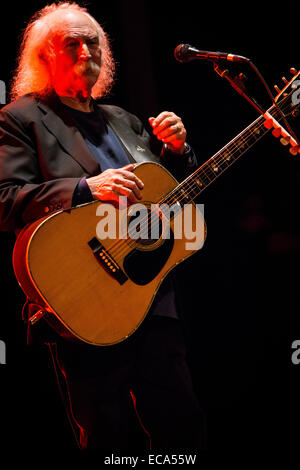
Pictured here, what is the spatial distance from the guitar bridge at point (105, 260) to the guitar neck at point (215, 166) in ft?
1.17

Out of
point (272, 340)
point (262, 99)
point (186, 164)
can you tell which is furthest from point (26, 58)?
point (272, 340)

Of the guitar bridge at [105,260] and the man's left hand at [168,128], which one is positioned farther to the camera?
the man's left hand at [168,128]

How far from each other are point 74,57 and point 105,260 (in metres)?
0.87

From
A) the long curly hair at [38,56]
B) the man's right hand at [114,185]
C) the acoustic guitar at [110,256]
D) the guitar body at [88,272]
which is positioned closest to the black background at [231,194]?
the long curly hair at [38,56]

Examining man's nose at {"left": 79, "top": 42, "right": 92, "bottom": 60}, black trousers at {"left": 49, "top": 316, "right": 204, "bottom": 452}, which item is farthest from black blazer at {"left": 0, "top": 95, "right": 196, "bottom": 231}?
black trousers at {"left": 49, "top": 316, "right": 204, "bottom": 452}

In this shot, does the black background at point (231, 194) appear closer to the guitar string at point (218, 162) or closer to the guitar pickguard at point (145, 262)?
the guitar string at point (218, 162)

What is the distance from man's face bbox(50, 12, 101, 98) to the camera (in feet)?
5.88

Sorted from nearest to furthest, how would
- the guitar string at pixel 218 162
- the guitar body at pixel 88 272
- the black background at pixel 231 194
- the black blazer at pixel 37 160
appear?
1. the guitar body at pixel 88 272
2. the black blazer at pixel 37 160
3. the guitar string at pixel 218 162
4. the black background at pixel 231 194

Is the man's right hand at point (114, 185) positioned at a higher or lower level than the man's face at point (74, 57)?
lower

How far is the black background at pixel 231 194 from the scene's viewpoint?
110 inches

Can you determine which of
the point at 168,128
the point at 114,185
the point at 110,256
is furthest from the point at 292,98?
the point at 110,256

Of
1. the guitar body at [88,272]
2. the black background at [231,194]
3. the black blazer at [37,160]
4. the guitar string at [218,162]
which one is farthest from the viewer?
the black background at [231,194]

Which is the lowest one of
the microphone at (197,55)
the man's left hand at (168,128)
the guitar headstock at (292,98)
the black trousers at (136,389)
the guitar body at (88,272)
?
the black trousers at (136,389)

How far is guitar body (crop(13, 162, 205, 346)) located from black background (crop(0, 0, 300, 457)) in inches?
49.0
